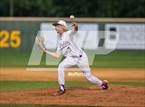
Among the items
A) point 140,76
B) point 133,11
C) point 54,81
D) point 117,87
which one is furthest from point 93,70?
point 133,11

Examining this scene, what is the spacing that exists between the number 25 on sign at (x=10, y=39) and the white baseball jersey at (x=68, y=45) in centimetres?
1869

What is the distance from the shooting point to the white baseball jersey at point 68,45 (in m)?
14.4

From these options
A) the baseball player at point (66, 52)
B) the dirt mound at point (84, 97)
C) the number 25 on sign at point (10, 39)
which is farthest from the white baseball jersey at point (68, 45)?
the number 25 on sign at point (10, 39)

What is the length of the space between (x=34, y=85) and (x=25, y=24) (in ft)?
50.6

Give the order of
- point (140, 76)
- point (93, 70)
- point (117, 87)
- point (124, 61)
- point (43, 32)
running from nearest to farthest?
1. point (117, 87)
2. point (140, 76)
3. point (93, 70)
4. point (124, 61)
5. point (43, 32)

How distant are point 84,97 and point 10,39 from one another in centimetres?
1962

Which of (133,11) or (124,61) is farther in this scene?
(133,11)

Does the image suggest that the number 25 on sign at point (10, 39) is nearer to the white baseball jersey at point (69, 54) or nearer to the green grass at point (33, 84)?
the green grass at point (33, 84)

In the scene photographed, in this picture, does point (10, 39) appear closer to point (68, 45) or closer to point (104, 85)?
point (104, 85)

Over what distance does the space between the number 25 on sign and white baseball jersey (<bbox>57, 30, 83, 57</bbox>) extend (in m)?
18.7

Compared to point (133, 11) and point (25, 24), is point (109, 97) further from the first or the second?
point (133, 11)

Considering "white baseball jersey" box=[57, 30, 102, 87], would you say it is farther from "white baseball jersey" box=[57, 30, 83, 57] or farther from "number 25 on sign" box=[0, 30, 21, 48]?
"number 25 on sign" box=[0, 30, 21, 48]

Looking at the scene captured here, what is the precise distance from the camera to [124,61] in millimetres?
29672

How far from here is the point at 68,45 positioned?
47.5ft
